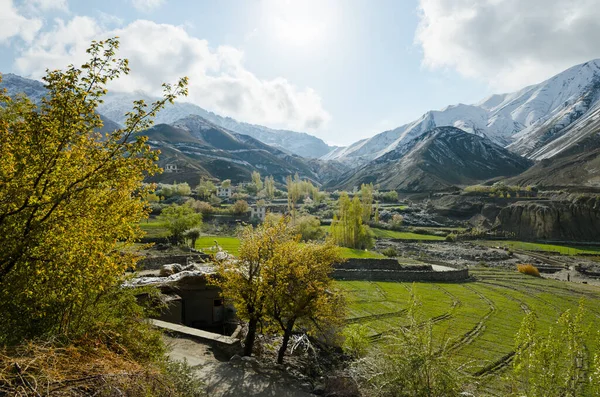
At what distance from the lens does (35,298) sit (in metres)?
7.67

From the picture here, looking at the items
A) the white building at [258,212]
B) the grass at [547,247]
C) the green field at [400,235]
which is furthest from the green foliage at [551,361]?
the white building at [258,212]

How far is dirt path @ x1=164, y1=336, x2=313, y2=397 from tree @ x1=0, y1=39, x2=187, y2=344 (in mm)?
4859

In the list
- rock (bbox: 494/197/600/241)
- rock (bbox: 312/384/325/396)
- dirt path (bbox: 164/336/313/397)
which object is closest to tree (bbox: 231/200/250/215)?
rock (bbox: 494/197/600/241)

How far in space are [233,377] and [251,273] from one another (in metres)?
4.17

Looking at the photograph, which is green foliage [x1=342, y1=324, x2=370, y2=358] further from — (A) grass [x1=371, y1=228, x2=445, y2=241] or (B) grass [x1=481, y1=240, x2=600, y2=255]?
(B) grass [x1=481, y1=240, x2=600, y2=255]

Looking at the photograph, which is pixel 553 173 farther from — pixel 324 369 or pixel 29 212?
pixel 29 212

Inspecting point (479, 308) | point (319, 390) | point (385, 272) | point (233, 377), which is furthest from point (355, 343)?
point (385, 272)

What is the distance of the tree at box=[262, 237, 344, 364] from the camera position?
1424cm

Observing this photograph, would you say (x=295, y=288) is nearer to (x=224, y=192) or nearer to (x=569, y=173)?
(x=224, y=192)

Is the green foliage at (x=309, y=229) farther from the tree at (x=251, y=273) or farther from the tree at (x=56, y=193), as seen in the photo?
the tree at (x=56, y=193)

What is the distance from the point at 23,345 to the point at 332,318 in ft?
36.9

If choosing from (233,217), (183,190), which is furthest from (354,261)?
(183,190)

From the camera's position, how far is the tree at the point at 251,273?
14.5 m

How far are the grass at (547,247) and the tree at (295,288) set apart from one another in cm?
8999
